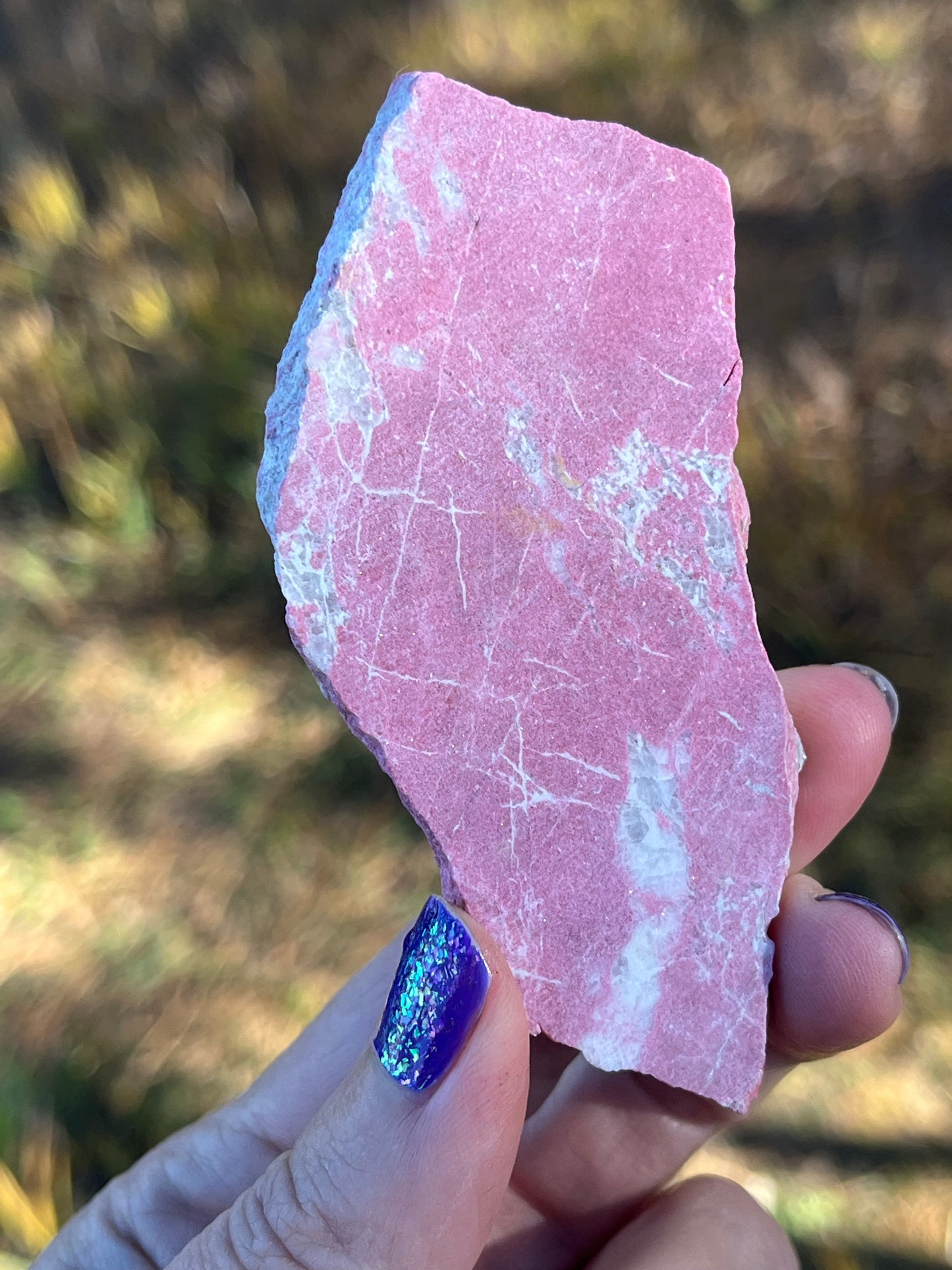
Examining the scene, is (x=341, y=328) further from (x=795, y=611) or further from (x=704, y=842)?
(x=795, y=611)

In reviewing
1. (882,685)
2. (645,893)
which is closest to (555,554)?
(645,893)

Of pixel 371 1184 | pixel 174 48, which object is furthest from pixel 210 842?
pixel 174 48

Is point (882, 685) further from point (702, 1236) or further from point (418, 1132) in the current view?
point (418, 1132)

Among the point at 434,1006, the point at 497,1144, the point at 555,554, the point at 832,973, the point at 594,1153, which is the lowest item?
the point at 594,1153

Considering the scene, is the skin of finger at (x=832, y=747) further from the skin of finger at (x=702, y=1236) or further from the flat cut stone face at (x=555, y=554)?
the skin of finger at (x=702, y=1236)

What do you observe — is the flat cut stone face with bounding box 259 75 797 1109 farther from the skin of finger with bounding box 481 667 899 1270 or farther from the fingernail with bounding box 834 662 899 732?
the fingernail with bounding box 834 662 899 732

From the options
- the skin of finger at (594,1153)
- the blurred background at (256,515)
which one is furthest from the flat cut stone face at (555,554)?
the blurred background at (256,515)

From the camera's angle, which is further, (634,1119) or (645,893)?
(634,1119)
